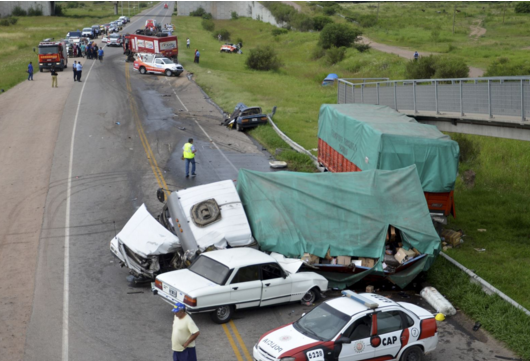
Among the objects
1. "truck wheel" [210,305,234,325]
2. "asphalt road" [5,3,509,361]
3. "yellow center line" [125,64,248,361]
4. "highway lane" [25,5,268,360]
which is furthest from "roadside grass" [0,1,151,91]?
"truck wheel" [210,305,234,325]

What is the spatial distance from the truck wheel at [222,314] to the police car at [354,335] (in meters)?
2.15

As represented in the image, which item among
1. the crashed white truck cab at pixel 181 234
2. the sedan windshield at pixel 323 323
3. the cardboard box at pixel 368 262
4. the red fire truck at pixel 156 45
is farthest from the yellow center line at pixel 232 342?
the red fire truck at pixel 156 45

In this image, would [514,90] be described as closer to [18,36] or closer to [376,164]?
[376,164]

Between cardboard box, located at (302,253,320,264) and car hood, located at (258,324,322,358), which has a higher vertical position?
cardboard box, located at (302,253,320,264)

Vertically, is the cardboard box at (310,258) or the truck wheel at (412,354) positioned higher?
the cardboard box at (310,258)

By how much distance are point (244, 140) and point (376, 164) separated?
47.9 ft

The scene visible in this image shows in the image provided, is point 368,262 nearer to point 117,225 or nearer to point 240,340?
point 240,340

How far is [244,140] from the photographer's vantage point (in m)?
30.8

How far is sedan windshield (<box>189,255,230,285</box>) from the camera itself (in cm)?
1220

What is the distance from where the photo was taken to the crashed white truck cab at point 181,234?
13.9m

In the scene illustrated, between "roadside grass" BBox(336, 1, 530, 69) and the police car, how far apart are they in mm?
48045

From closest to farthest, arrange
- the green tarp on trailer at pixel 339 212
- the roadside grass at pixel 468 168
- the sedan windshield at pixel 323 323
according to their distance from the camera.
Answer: the sedan windshield at pixel 323 323 → the roadside grass at pixel 468 168 → the green tarp on trailer at pixel 339 212

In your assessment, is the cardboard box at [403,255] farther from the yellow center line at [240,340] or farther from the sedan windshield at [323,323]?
the yellow center line at [240,340]

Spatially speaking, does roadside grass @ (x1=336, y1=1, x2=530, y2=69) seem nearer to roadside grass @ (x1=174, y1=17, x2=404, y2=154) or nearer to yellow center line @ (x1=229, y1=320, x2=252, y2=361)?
roadside grass @ (x1=174, y1=17, x2=404, y2=154)
